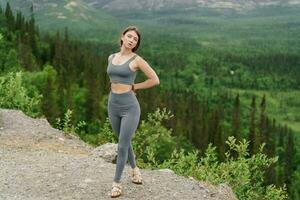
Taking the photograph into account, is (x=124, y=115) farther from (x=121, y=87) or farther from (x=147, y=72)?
(x=147, y=72)

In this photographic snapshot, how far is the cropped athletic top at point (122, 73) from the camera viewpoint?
12430 millimetres

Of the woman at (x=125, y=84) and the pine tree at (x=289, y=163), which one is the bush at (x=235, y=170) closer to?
the woman at (x=125, y=84)

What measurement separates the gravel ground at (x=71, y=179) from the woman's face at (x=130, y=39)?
333cm

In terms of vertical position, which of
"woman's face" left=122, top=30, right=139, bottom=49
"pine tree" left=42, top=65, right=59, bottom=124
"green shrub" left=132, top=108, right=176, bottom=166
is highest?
"woman's face" left=122, top=30, right=139, bottom=49

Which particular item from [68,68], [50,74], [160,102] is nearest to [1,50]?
[50,74]

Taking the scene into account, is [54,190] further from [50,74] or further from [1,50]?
[1,50]

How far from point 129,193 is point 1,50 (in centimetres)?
8450

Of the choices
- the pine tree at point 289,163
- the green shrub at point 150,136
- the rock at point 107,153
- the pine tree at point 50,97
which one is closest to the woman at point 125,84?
the rock at point 107,153

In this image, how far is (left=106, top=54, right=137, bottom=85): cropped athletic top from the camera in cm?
1243

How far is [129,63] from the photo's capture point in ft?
40.8

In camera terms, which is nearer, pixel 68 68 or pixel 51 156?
pixel 51 156

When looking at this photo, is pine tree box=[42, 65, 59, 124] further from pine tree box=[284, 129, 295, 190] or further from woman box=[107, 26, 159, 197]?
woman box=[107, 26, 159, 197]

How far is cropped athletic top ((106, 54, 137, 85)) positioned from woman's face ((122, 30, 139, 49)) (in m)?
0.28

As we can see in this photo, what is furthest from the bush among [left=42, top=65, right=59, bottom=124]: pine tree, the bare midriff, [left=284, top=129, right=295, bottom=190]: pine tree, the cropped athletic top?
[left=284, top=129, right=295, bottom=190]: pine tree
